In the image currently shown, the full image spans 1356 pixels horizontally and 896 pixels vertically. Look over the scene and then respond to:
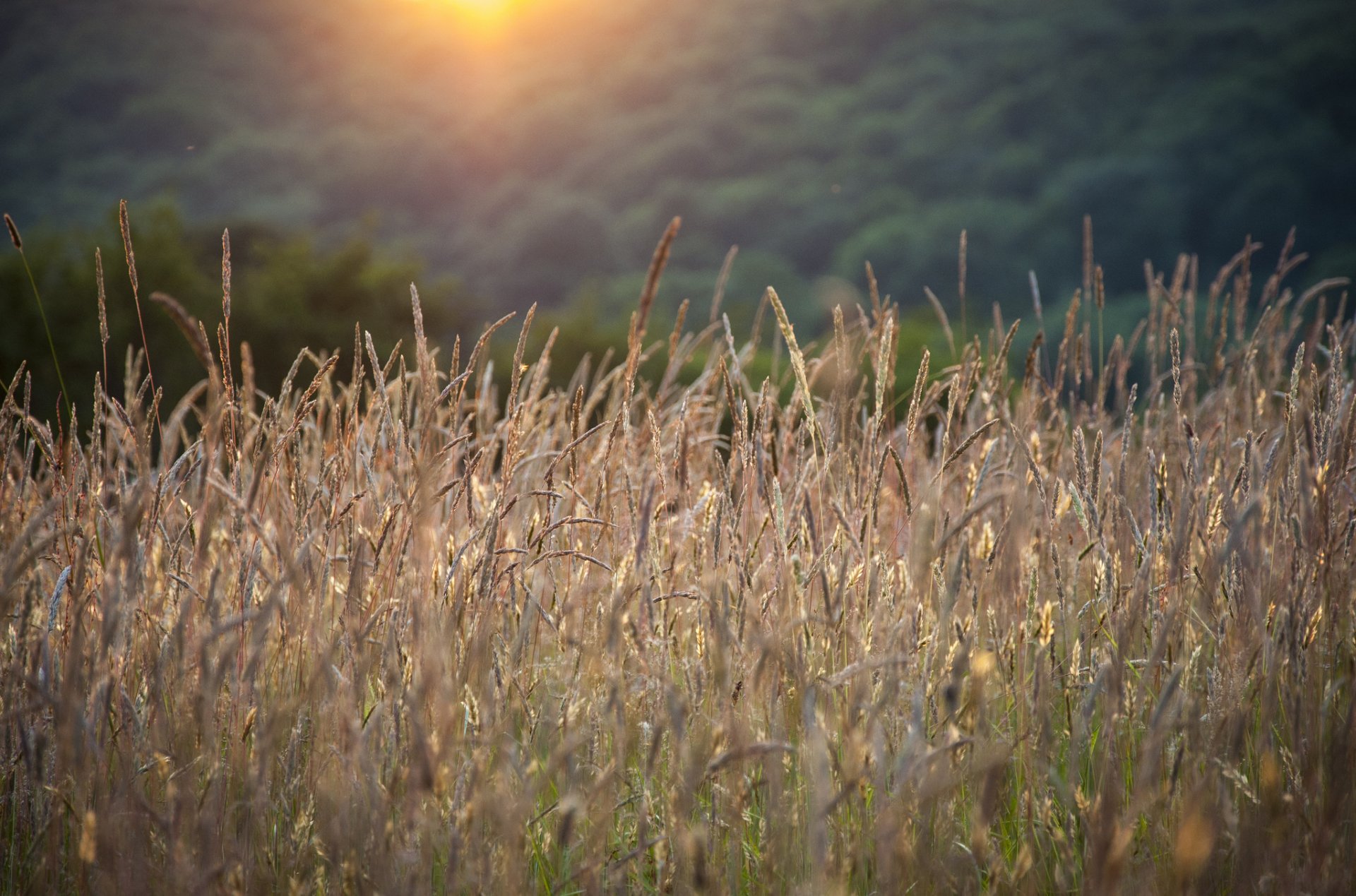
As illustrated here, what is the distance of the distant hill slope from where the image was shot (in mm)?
17172

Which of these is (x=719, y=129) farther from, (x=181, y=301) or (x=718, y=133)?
(x=181, y=301)

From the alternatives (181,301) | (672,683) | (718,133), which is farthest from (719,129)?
(672,683)

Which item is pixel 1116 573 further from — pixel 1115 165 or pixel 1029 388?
pixel 1115 165

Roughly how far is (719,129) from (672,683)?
2216cm

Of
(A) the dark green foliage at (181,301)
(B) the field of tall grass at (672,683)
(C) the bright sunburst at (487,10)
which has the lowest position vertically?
(A) the dark green foliage at (181,301)

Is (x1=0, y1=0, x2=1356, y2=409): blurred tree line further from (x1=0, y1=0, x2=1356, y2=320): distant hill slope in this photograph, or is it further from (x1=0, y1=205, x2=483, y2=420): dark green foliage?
(x1=0, y1=205, x2=483, y2=420): dark green foliage

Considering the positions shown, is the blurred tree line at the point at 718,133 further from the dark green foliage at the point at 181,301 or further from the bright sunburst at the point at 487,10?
the dark green foliage at the point at 181,301

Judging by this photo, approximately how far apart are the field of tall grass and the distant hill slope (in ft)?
50.2

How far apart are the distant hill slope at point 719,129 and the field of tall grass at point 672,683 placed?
602 inches

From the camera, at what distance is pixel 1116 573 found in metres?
1.40

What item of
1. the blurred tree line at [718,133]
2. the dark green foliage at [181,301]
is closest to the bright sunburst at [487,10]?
the blurred tree line at [718,133]

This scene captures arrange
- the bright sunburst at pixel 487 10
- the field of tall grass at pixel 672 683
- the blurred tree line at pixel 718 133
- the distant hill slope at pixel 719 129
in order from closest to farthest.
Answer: the field of tall grass at pixel 672 683
the blurred tree line at pixel 718 133
the distant hill slope at pixel 719 129
the bright sunburst at pixel 487 10

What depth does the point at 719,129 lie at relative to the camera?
22.2 m

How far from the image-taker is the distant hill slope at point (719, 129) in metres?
17.2
